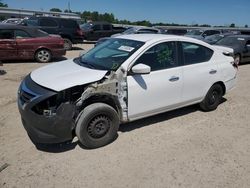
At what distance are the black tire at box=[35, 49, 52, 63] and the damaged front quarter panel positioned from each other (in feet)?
26.5

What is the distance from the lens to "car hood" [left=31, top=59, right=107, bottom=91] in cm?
Result: 414

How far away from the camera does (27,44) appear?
449 inches

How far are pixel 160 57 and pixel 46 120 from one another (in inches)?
88.6

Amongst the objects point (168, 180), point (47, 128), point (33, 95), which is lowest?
point (168, 180)

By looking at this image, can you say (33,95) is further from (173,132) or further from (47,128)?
(173,132)

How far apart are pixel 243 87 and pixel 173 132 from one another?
436 cm

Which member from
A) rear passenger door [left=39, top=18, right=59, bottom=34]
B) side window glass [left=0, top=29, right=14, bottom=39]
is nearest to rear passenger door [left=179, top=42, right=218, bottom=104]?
side window glass [left=0, top=29, right=14, bottom=39]

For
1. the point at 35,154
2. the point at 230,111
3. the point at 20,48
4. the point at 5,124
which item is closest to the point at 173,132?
the point at 230,111

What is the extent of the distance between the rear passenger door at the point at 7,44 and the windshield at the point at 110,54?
678 centimetres

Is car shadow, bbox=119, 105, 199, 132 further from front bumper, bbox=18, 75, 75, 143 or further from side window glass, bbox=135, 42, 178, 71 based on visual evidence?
front bumper, bbox=18, 75, 75, 143

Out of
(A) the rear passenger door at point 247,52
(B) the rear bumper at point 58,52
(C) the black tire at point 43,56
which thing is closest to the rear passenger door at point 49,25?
(B) the rear bumper at point 58,52

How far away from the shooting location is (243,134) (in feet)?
16.9

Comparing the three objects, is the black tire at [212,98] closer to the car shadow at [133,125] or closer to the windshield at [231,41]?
the car shadow at [133,125]

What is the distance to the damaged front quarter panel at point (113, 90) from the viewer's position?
4277 millimetres
